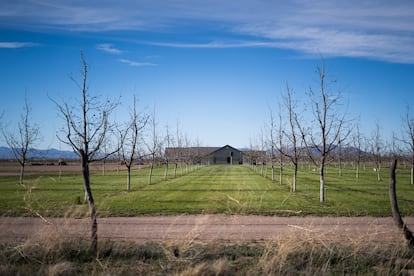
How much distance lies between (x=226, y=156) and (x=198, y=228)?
11213 centimetres

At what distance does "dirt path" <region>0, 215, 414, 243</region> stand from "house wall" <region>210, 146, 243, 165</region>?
10751 centimetres

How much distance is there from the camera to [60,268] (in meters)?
6.73

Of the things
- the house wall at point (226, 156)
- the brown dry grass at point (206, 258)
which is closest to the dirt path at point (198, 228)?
the brown dry grass at point (206, 258)

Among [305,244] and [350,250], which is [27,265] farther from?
[350,250]

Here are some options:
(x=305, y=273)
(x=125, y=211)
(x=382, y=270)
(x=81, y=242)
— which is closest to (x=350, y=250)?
(x=382, y=270)

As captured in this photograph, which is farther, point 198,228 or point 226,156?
point 226,156

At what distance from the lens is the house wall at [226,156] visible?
121312mm

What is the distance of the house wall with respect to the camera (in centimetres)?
12131

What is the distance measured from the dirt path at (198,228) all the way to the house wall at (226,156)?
4233 inches

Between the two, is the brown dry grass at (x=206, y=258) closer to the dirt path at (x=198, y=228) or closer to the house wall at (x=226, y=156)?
the dirt path at (x=198, y=228)

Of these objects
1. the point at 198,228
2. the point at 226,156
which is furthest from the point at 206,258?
the point at 226,156

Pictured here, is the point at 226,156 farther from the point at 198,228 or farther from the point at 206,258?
the point at 206,258

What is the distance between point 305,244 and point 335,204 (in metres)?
10.8

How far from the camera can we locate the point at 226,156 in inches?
4818
